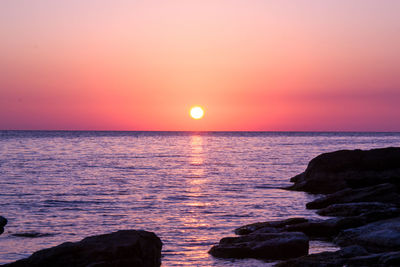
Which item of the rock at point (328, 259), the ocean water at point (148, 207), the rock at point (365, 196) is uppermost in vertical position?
the rock at point (365, 196)

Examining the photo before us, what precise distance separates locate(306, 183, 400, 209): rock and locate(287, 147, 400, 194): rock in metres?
8.24

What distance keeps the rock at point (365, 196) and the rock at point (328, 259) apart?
11.0m

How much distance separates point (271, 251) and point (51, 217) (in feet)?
38.7

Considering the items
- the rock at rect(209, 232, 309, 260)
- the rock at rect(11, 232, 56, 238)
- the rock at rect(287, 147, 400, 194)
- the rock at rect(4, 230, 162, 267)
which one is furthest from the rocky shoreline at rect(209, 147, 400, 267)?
the rock at rect(287, 147, 400, 194)

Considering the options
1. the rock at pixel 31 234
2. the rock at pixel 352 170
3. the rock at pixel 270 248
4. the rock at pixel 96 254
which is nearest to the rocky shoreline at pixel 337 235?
the rock at pixel 270 248

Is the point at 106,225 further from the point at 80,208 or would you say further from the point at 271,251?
the point at 271,251

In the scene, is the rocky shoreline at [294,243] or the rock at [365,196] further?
the rock at [365,196]

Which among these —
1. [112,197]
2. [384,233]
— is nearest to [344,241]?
[384,233]

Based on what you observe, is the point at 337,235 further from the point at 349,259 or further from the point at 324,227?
the point at 349,259

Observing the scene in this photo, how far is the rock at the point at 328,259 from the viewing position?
1432cm

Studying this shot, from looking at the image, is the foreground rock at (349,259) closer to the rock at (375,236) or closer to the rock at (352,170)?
the rock at (375,236)

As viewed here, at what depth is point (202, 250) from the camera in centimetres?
1820

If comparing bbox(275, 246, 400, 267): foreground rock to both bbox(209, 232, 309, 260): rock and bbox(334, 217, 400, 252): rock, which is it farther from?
bbox(209, 232, 309, 260): rock

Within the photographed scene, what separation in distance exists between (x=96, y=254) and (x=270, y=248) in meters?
5.34
